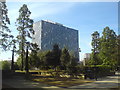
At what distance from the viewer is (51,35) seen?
4535 inches

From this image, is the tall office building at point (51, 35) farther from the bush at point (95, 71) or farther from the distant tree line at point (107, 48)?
the bush at point (95, 71)

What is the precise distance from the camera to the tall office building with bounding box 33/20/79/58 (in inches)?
4289

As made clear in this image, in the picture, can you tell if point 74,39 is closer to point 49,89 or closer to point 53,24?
point 53,24

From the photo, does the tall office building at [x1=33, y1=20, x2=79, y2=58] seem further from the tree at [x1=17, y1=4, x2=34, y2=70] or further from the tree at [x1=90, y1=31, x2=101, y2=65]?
the tree at [x1=17, y1=4, x2=34, y2=70]

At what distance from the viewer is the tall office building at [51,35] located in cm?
10894

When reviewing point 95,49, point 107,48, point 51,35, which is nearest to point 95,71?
point 107,48

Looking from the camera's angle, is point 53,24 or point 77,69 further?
point 53,24

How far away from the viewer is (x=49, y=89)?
44.2 feet

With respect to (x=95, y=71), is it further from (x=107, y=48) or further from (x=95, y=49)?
(x=95, y=49)

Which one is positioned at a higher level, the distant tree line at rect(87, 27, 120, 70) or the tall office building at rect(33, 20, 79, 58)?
the tall office building at rect(33, 20, 79, 58)

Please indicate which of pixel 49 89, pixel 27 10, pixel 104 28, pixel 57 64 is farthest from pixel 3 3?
pixel 104 28

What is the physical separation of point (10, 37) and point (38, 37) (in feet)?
282

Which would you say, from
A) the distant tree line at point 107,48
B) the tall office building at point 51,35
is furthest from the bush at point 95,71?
the tall office building at point 51,35

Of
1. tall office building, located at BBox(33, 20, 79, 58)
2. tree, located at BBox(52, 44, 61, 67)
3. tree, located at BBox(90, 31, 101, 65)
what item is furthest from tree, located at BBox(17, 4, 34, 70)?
tall office building, located at BBox(33, 20, 79, 58)
